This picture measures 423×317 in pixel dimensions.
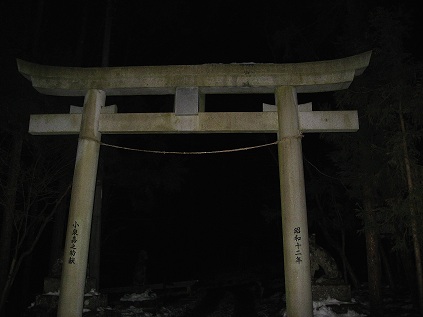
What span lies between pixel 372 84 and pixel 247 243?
22.2 meters

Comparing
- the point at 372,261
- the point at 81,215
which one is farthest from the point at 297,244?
the point at 372,261

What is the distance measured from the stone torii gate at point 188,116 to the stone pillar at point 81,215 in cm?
1

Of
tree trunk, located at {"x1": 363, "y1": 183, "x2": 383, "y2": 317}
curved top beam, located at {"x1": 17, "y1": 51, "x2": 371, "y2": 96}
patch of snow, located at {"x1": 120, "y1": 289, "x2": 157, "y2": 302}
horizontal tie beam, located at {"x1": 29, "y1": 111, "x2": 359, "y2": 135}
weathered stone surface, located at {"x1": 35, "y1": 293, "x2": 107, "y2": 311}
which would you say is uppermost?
curved top beam, located at {"x1": 17, "y1": 51, "x2": 371, "y2": 96}

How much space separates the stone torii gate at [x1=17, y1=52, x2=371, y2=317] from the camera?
552cm

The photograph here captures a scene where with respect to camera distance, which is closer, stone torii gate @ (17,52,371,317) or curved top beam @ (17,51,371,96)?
stone torii gate @ (17,52,371,317)

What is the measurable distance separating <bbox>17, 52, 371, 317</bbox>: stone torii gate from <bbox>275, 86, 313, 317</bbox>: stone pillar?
2 cm

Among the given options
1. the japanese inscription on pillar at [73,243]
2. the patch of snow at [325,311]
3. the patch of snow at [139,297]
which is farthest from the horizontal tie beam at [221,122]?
the patch of snow at [139,297]

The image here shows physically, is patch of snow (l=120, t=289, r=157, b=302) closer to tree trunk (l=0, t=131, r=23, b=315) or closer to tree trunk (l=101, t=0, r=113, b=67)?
tree trunk (l=0, t=131, r=23, b=315)

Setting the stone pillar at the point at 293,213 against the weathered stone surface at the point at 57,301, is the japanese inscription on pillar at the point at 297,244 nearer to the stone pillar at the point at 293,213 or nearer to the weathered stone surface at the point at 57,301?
the stone pillar at the point at 293,213

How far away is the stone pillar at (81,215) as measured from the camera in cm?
539

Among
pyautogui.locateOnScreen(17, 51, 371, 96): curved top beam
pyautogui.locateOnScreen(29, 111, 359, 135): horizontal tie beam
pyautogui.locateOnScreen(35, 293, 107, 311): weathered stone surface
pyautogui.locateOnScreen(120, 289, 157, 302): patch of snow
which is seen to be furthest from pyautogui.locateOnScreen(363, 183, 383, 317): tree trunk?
pyautogui.locateOnScreen(35, 293, 107, 311): weathered stone surface

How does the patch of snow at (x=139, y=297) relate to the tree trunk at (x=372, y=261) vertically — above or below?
below

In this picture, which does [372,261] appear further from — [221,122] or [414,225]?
[221,122]

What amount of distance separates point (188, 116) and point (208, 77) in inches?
29.5
